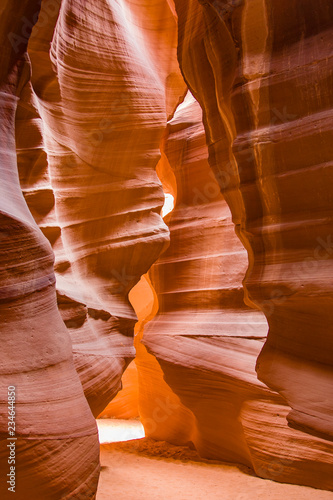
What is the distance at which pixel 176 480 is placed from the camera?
6.26 m

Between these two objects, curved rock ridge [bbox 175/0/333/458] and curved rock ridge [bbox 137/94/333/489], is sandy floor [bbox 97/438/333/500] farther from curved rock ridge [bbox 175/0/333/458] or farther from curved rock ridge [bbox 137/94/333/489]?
curved rock ridge [bbox 175/0/333/458]

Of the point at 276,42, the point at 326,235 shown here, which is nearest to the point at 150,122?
the point at 276,42

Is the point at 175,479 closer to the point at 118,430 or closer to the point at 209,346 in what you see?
the point at 209,346

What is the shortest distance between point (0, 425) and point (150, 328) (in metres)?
5.08

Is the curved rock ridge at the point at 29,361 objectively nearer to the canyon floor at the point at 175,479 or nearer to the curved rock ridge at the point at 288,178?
the curved rock ridge at the point at 288,178

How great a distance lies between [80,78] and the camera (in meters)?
6.61

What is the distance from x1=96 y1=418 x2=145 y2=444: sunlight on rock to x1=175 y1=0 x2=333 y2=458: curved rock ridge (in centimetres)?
524

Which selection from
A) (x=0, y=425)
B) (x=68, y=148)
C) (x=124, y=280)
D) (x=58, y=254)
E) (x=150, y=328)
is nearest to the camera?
(x=0, y=425)

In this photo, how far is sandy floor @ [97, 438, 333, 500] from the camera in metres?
5.49

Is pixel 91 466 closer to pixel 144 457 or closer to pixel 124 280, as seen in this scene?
pixel 124 280

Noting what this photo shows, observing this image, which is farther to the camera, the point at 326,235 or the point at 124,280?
the point at 124,280

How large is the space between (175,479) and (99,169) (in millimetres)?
4040

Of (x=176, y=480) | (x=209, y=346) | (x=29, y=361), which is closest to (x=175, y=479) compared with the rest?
(x=176, y=480)

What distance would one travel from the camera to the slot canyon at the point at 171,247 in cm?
377
